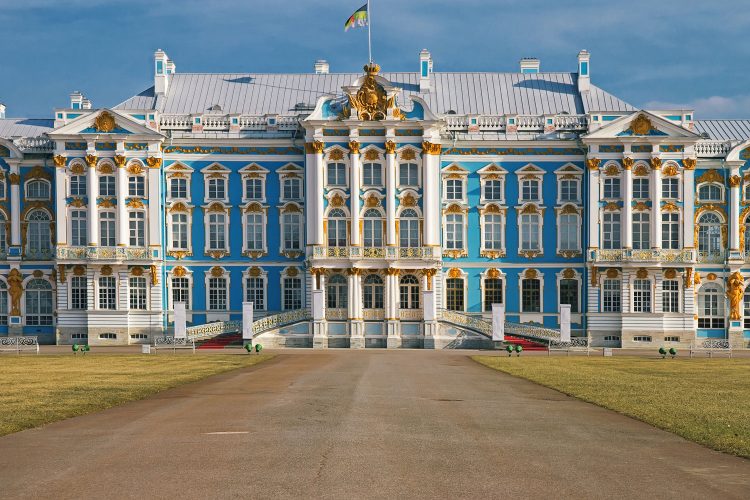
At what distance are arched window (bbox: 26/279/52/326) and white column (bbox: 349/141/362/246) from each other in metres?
22.1

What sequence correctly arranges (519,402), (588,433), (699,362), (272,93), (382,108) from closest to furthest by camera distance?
(588,433) → (519,402) → (699,362) → (382,108) → (272,93)

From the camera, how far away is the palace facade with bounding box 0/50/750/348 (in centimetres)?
6256

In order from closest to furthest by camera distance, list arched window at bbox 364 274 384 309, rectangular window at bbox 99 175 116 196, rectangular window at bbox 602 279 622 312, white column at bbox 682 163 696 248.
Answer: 1. arched window at bbox 364 274 384 309
2. white column at bbox 682 163 696 248
3. rectangular window at bbox 99 175 116 196
4. rectangular window at bbox 602 279 622 312

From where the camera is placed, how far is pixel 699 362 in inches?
1751

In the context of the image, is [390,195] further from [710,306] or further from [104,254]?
[710,306]

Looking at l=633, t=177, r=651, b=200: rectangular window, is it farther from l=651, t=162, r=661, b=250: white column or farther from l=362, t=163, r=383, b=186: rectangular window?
l=362, t=163, r=383, b=186: rectangular window

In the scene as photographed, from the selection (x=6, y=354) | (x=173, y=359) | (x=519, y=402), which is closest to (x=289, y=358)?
(x=173, y=359)

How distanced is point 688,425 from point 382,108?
1809 inches

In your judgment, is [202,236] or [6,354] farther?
[202,236]

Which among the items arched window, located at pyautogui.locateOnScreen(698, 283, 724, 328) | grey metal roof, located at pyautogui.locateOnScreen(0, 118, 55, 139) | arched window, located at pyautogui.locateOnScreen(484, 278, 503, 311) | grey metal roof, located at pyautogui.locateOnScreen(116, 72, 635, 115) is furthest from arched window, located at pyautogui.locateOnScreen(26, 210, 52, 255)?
arched window, located at pyautogui.locateOnScreen(698, 283, 724, 328)

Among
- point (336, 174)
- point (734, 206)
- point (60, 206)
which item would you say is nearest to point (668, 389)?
point (336, 174)

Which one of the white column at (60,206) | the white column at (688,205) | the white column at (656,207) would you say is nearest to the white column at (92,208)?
the white column at (60,206)

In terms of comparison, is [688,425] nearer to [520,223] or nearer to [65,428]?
[65,428]

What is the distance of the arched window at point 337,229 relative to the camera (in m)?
63.4
